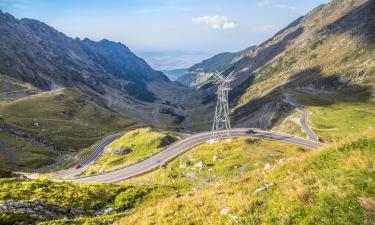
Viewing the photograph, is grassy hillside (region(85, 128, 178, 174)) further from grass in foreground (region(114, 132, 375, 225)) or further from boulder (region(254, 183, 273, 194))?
boulder (region(254, 183, 273, 194))

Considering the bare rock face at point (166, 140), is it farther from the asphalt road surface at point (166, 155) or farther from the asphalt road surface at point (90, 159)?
the asphalt road surface at point (90, 159)

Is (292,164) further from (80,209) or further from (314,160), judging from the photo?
(80,209)

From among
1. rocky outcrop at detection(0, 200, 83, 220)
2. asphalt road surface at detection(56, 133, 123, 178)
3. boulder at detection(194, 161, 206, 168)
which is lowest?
asphalt road surface at detection(56, 133, 123, 178)

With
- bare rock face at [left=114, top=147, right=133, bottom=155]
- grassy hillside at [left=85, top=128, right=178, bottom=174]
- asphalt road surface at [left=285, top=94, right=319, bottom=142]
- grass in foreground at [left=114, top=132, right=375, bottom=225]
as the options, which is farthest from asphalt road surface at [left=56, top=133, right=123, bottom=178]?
grass in foreground at [left=114, top=132, right=375, bottom=225]

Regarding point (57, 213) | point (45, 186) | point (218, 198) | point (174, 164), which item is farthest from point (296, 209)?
point (174, 164)

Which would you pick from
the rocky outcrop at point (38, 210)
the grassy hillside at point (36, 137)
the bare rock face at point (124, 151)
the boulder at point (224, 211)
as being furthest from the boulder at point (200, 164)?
the boulder at point (224, 211)


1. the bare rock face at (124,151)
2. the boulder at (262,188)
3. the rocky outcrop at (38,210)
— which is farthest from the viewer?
the bare rock face at (124,151)
